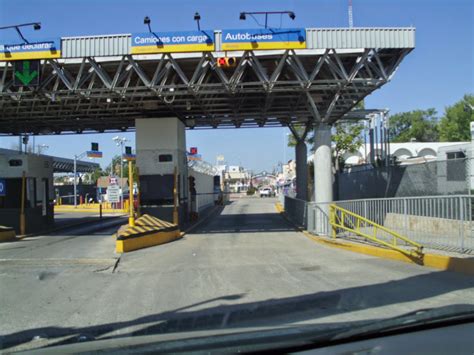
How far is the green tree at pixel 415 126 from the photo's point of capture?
86.1 metres

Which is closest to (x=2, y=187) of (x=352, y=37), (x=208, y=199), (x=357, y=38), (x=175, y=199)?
(x=175, y=199)

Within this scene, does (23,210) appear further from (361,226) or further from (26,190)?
(361,226)

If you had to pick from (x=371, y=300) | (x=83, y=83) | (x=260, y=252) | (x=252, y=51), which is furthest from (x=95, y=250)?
(x=371, y=300)

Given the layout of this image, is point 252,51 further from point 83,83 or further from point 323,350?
point 323,350

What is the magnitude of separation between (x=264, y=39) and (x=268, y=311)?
10.4m

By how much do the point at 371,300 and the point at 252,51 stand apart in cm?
1021

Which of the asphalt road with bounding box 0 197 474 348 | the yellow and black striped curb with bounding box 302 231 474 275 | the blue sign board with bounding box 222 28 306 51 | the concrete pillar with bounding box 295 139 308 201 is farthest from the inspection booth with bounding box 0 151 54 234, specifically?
the yellow and black striped curb with bounding box 302 231 474 275

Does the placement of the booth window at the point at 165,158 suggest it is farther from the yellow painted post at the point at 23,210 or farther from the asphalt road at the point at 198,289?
the asphalt road at the point at 198,289

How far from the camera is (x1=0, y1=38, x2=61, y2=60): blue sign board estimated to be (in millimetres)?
15648

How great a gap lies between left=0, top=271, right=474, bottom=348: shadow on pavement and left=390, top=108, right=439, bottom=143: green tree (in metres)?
82.1

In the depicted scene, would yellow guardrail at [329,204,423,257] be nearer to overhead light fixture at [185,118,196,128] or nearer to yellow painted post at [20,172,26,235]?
overhead light fixture at [185,118,196,128]

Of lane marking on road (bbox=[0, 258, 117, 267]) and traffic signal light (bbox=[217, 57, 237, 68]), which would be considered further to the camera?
traffic signal light (bbox=[217, 57, 237, 68])

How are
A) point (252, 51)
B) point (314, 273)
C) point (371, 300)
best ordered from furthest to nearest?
point (252, 51) < point (314, 273) < point (371, 300)

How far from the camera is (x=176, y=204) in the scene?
65.7ft
